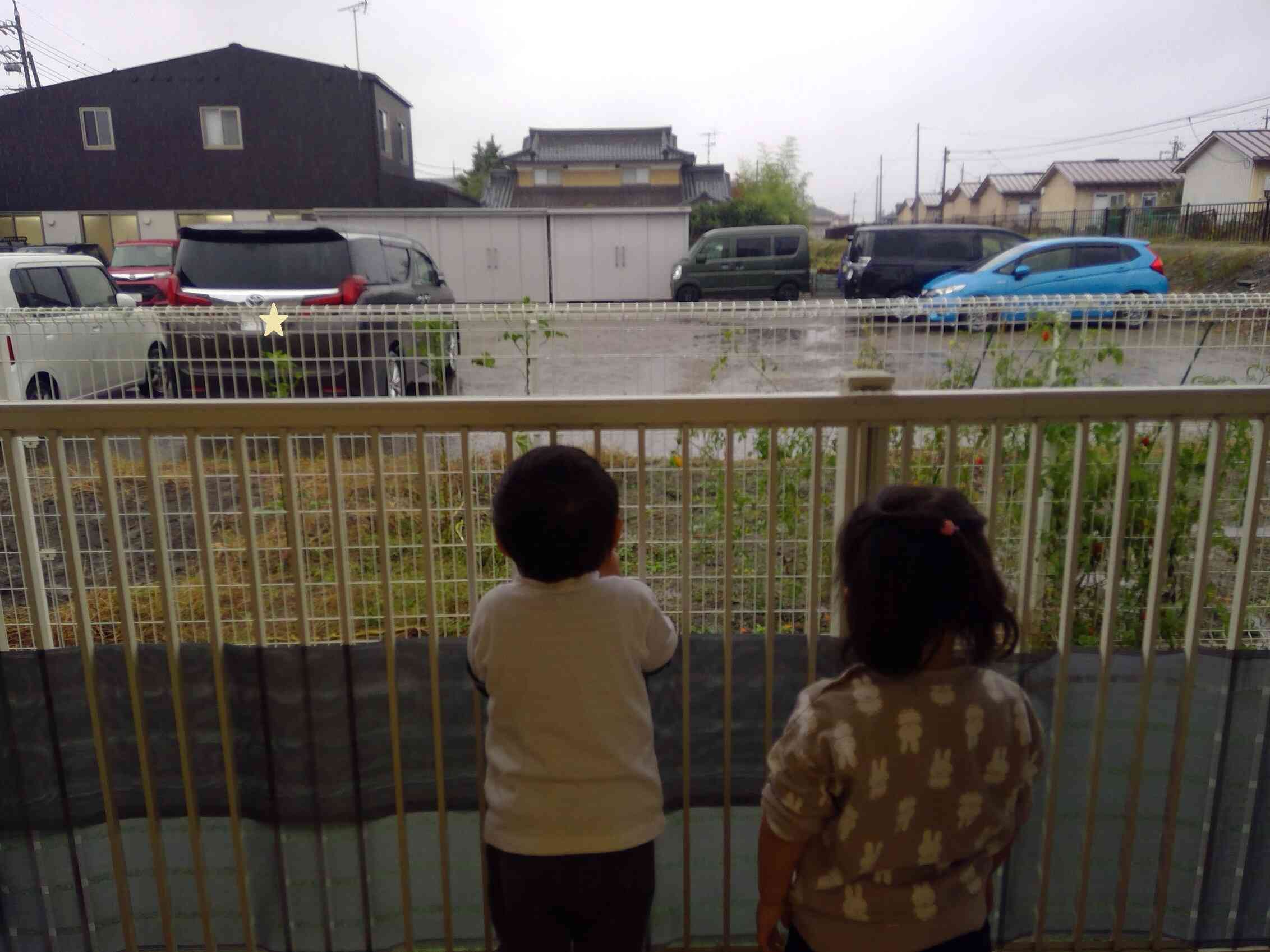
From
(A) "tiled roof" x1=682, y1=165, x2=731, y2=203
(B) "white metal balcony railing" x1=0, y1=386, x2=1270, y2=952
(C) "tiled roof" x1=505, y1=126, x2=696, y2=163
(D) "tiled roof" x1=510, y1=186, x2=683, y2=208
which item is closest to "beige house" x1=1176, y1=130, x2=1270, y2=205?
(B) "white metal balcony railing" x1=0, y1=386, x2=1270, y2=952

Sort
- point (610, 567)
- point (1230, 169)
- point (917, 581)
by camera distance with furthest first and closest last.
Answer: point (1230, 169) → point (610, 567) → point (917, 581)

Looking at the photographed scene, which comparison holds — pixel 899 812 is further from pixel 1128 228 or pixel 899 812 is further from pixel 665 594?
pixel 1128 228

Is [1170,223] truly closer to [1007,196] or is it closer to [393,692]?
[1007,196]

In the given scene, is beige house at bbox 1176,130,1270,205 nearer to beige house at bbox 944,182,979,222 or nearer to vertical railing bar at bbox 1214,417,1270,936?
beige house at bbox 944,182,979,222

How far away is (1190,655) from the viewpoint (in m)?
1.07

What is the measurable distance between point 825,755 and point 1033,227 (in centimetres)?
1377

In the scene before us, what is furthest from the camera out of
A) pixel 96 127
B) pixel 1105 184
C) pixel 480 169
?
pixel 480 169

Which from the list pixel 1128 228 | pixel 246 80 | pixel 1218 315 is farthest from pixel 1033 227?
pixel 246 80

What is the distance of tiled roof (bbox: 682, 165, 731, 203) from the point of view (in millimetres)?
20703

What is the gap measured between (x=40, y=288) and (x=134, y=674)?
15.7 ft

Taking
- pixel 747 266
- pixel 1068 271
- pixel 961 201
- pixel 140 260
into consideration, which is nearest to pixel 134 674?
pixel 1068 271

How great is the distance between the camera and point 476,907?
1.12m

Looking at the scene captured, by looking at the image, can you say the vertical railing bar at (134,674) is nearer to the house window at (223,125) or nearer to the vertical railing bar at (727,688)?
the vertical railing bar at (727,688)

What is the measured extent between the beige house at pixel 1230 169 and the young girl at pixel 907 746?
9.66 meters
